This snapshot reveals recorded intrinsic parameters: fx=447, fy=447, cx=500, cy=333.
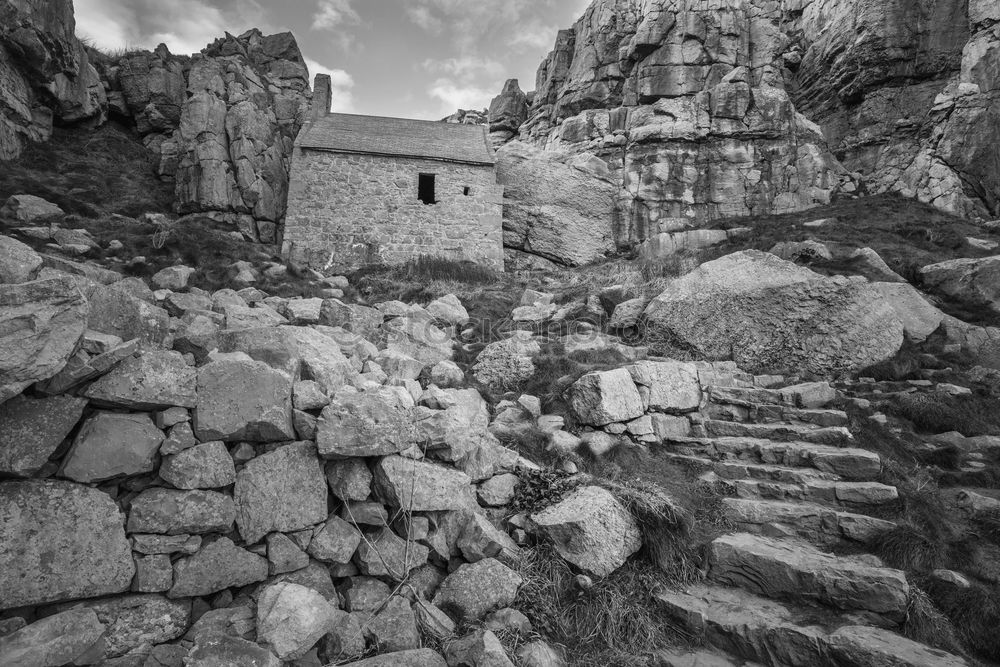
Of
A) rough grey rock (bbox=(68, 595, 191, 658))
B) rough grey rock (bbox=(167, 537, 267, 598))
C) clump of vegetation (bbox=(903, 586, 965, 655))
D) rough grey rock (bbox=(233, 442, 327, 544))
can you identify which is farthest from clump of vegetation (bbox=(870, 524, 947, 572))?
rough grey rock (bbox=(68, 595, 191, 658))

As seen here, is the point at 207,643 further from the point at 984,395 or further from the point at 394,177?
the point at 394,177

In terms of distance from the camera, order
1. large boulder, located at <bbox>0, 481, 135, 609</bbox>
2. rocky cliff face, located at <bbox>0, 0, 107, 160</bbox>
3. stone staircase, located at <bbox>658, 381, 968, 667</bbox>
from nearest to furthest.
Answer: large boulder, located at <bbox>0, 481, 135, 609</bbox>
stone staircase, located at <bbox>658, 381, 968, 667</bbox>
rocky cliff face, located at <bbox>0, 0, 107, 160</bbox>

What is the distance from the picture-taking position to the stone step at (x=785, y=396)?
740 cm

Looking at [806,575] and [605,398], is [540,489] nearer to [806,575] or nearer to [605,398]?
[605,398]

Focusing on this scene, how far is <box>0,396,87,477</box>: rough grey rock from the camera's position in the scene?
3.21 meters

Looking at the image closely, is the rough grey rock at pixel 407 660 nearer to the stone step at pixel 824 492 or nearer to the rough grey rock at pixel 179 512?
the rough grey rock at pixel 179 512

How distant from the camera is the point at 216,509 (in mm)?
3824

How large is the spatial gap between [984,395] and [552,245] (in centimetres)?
1470

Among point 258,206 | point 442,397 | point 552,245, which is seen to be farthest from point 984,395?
point 258,206

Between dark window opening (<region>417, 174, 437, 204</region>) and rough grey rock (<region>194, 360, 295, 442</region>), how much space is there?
16.4 m

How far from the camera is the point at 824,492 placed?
18.1ft

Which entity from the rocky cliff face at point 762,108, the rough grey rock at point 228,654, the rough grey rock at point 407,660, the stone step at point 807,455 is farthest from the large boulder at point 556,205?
the rough grey rock at point 228,654

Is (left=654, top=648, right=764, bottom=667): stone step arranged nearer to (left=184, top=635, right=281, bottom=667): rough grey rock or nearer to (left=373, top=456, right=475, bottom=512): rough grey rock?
(left=373, top=456, right=475, bottom=512): rough grey rock

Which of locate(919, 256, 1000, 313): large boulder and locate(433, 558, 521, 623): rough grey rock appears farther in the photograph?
locate(919, 256, 1000, 313): large boulder
